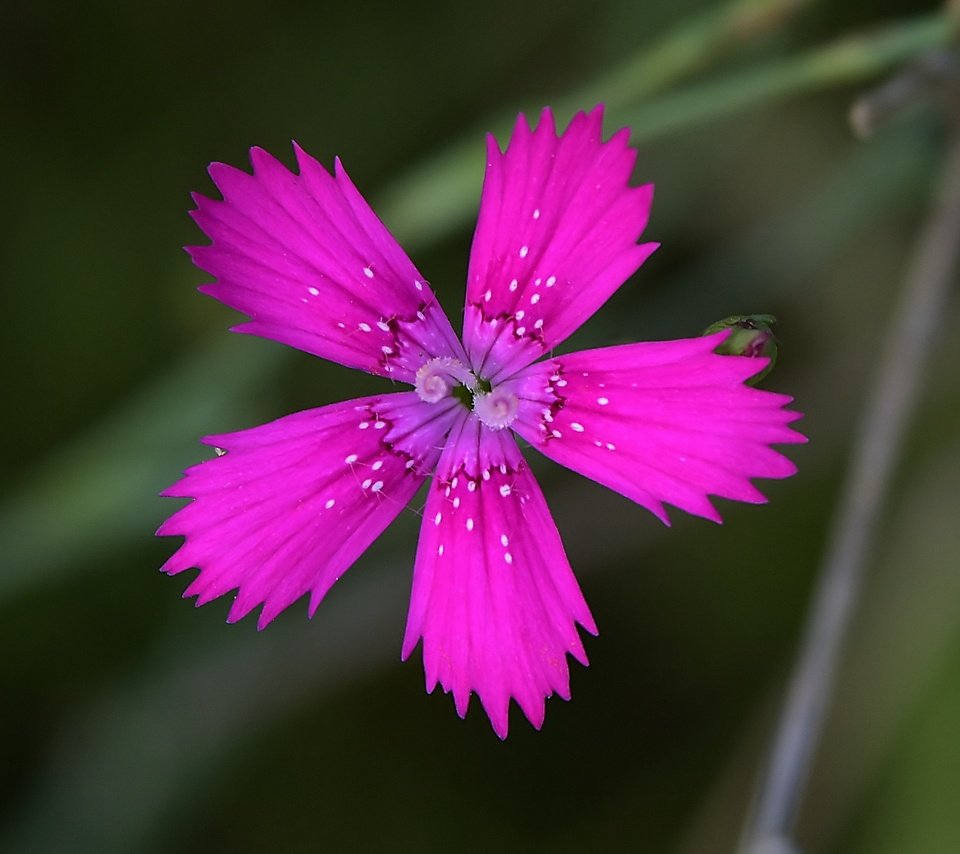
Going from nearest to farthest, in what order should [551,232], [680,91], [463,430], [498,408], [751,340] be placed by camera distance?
[751,340], [551,232], [498,408], [463,430], [680,91]

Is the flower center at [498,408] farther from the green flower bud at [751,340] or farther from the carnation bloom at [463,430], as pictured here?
the green flower bud at [751,340]

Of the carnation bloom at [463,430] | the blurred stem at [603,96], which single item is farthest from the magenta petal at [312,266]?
the blurred stem at [603,96]

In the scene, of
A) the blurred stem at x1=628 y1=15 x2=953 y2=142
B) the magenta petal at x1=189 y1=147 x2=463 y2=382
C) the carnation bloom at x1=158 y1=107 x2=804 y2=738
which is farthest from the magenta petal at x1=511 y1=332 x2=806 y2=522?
the blurred stem at x1=628 y1=15 x2=953 y2=142

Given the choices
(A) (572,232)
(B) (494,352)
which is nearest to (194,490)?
(B) (494,352)

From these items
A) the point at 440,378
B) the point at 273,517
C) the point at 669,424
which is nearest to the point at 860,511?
the point at 669,424

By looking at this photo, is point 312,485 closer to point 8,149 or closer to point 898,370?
point 898,370

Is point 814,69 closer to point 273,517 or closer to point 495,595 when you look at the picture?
point 495,595
